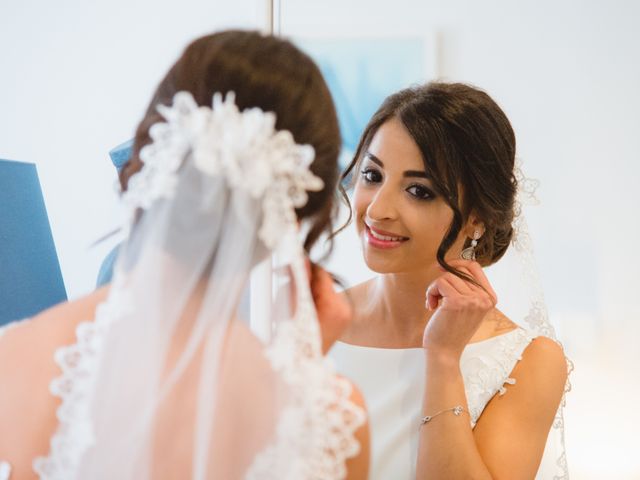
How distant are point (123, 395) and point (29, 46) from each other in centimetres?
213

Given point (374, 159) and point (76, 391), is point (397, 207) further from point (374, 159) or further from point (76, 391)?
point (76, 391)

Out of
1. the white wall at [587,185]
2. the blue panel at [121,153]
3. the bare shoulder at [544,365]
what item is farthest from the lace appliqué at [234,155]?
the white wall at [587,185]

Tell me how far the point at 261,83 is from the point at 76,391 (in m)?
0.48

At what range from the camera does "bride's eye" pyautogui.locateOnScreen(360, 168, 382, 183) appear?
178 cm

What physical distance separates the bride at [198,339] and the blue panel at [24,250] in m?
0.67

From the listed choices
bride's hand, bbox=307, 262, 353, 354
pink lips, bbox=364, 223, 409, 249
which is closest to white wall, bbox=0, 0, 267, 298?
pink lips, bbox=364, 223, 409, 249

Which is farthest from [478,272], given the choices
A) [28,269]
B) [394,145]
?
[28,269]

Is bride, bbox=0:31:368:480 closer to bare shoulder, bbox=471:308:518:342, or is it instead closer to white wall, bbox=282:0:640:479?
bare shoulder, bbox=471:308:518:342

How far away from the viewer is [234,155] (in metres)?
0.97

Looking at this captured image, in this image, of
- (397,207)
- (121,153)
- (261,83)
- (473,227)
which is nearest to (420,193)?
(397,207)

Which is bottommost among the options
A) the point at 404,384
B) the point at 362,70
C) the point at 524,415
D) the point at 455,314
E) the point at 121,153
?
the point at 404,384

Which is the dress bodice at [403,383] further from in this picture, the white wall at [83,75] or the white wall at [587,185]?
the white wall at [83,75]

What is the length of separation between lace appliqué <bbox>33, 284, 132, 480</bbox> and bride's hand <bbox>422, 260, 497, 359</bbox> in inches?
32.2

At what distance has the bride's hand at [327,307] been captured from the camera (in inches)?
48.1
